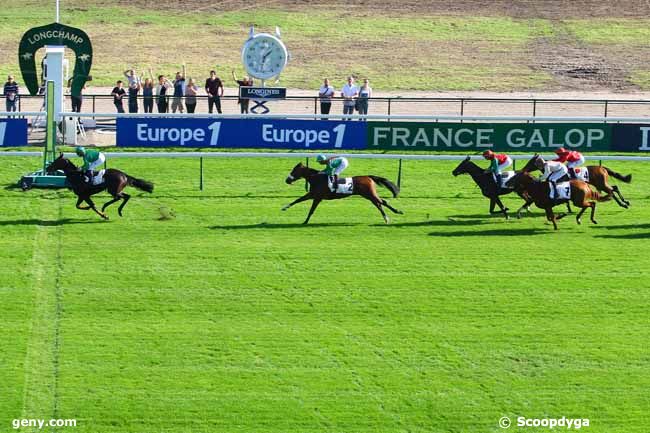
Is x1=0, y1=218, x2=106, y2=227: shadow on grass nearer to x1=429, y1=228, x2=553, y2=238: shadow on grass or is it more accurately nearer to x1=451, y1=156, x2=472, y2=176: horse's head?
x1=429, y1=228, x2=553, y2=238: shadow on grass

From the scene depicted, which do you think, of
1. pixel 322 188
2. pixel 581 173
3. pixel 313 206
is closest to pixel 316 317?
pixel 313 206

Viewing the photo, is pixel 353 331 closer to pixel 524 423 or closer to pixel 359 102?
pixel 524 423

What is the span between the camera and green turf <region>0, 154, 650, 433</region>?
47.6 feet

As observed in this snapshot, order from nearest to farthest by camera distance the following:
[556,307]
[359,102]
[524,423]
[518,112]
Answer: [524,423] < [556,307] < [359,102] < [518,112]

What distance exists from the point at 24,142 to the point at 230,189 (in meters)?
4.35

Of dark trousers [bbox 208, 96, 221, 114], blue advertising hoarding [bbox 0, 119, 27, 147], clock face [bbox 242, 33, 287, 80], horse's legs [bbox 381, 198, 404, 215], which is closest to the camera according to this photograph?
horse's legs [bbox 381, 198, 404, 215]

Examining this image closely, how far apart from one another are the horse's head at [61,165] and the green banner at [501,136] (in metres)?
6.56

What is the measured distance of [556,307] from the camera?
17828 millimetres

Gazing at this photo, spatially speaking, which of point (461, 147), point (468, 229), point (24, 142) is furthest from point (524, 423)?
point (24, 142)

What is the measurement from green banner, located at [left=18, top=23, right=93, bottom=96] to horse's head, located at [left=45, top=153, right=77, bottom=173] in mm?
8009

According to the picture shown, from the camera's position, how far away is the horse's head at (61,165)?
2253 centimetres

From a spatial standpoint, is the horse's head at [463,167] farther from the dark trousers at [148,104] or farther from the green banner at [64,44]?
the green banner at [64,44]

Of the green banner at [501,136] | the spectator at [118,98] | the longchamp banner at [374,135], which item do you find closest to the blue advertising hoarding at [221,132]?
the longchamp banner at [374,135]

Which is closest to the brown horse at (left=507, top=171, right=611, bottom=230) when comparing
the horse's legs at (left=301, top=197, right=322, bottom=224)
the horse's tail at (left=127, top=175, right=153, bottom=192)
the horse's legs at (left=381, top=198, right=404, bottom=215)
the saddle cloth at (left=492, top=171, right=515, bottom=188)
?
the saddle cloth at (left=492, top=171, right=515, bottom=188)
